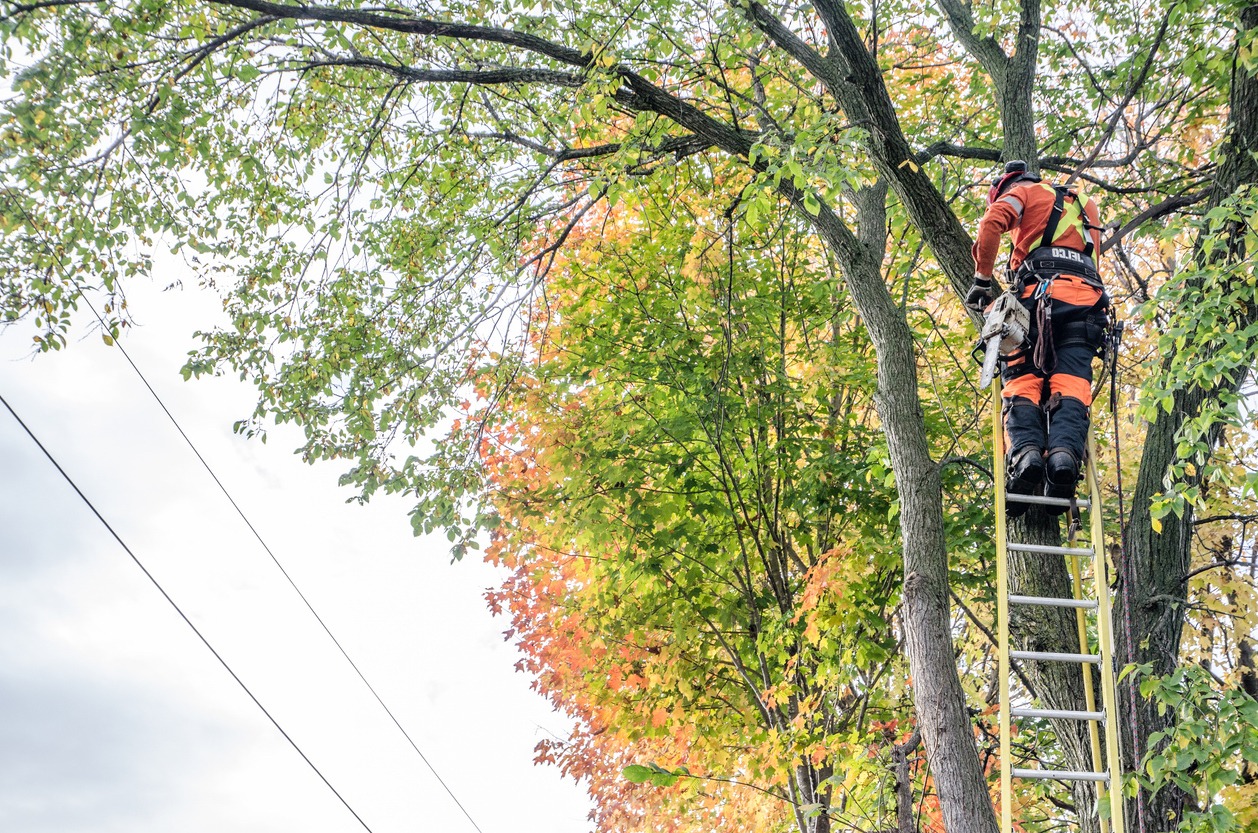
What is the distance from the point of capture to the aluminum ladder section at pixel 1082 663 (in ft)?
14.3

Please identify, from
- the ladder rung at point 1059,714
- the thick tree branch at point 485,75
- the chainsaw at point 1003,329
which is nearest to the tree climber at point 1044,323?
the chainsaw at point 1003,329

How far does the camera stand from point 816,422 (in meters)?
9.60

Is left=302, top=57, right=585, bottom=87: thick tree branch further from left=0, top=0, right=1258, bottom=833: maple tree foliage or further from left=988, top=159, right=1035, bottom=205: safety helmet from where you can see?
left=988, top=159, right=1035, bottom=205: safety helmet

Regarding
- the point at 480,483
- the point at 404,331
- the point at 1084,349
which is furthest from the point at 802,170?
the point at 404,331

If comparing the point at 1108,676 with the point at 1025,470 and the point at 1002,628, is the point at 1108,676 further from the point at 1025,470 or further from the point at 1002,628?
the point at 1025,470

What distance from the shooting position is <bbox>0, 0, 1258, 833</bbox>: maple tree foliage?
210 inches

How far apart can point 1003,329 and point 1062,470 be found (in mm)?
788

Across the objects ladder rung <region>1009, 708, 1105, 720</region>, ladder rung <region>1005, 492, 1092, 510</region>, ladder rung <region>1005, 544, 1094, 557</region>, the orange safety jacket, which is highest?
the orange safety jacket

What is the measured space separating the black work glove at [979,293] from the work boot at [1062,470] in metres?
0.98

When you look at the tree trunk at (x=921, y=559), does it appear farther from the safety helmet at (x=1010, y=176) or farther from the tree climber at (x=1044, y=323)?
the safety helmet at (x=1010, y=176)

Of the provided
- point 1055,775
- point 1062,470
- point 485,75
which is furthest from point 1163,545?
point 485,75

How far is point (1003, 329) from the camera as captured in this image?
16.8 feet

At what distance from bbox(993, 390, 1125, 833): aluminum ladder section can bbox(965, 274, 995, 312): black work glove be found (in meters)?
0.68

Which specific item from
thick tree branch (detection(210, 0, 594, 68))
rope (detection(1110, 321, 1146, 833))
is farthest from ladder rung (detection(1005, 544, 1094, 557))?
thick tree branch (detection(210, 0, 594, 68))
